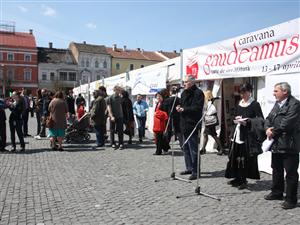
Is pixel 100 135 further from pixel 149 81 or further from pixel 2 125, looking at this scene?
pixel 149 81

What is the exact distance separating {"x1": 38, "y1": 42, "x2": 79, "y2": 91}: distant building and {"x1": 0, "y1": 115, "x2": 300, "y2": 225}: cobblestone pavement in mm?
72627

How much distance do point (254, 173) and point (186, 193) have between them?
1.19 meters

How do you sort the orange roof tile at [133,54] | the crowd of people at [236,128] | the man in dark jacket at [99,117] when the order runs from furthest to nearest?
the orange roof tile at [133,54], the man in dark jacket at [99,117], the crowd of people at [236,128]

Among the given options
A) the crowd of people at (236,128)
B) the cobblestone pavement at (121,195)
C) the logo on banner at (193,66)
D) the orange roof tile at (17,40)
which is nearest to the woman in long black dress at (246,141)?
the crowd of people at (236,128)

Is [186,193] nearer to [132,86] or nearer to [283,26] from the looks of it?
[283,26]

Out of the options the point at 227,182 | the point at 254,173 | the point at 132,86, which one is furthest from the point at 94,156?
the point at 132,86

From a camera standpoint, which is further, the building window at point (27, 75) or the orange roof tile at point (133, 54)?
the orange roof tile at point (133, 54)

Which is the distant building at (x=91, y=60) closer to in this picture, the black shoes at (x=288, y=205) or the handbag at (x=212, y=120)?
the handbag at (x=212, y=120)

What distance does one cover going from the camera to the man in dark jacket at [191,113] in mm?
6805

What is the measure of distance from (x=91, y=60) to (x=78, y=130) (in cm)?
7600

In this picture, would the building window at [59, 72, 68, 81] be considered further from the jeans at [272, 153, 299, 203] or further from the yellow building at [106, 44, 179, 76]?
the jeans at [272, 153, 299, 203]

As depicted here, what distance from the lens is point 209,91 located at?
9.93 meters

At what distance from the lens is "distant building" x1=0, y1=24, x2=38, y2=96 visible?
7631 centimetres

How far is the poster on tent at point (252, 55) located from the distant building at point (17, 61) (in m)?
69.6
